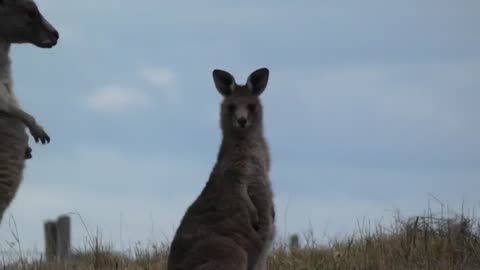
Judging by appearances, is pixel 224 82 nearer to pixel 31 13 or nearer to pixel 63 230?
pixel 31 13

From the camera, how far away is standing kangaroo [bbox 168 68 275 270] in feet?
26.0

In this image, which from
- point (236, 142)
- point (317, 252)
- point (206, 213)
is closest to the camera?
point (206, 213)

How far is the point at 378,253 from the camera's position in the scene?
9.32 m

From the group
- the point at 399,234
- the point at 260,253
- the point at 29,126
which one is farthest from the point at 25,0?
the point at 399,234

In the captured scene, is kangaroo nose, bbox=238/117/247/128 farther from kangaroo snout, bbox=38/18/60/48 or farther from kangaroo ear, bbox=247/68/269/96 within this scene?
kangaroo snout, bbox=38/18/60/48

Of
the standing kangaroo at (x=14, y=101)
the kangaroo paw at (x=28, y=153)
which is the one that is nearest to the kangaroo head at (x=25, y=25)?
the standing kangaroo at (x=14, y=101)

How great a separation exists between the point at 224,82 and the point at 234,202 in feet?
3.89

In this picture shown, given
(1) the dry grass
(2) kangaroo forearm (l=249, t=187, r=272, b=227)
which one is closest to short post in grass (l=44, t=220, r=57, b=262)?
(1) the dry grass

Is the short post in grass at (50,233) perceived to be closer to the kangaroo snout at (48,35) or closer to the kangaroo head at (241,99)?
the kangaroo snout at (48,35)

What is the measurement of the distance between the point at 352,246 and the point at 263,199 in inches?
63.8

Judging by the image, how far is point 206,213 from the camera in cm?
818

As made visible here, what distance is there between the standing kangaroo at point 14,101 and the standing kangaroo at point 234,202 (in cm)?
133

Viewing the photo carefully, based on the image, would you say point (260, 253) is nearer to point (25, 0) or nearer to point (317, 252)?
point (317, 252)

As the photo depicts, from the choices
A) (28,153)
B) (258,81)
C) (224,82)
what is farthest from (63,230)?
(258,81)
